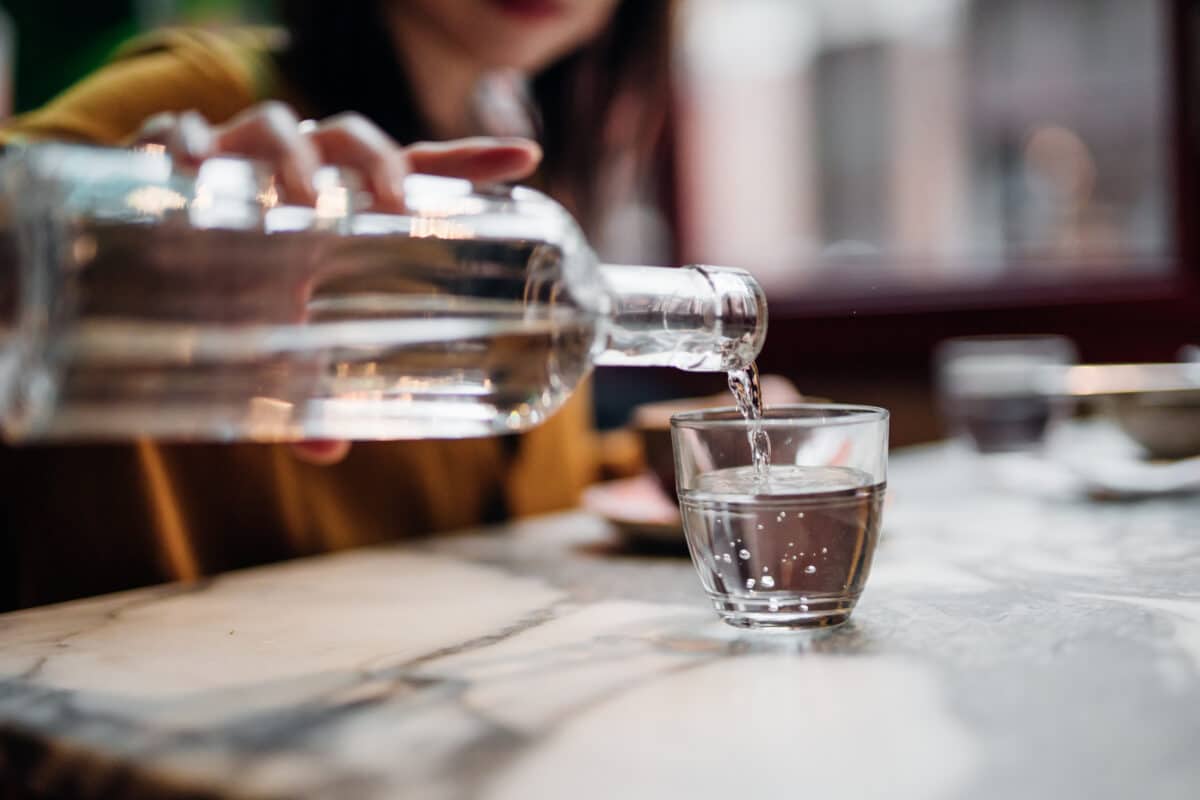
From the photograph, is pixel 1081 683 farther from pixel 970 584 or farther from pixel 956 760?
pixel 970 584

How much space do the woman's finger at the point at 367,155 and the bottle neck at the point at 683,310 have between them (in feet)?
0.55

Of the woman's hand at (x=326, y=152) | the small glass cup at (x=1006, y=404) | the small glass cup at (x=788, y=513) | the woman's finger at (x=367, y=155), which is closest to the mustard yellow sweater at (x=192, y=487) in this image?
the woman's hand at (x=326, y=152)

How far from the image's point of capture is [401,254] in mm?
730

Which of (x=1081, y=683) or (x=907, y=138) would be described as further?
(x=907, y=138)

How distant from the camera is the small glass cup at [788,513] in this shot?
2.05 feet

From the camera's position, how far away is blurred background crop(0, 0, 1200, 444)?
2553 mm

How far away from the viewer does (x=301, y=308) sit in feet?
2.29

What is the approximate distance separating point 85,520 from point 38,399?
22.3 inches

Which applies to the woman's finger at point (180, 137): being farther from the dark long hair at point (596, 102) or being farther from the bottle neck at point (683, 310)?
the dark long hair at point (596, 102)

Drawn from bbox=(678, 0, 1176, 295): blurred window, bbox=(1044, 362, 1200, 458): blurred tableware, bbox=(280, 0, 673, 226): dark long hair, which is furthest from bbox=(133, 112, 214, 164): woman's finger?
bbox=(678, 0, 1176, 295): blurred window

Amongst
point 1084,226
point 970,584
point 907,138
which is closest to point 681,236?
point 1084,226

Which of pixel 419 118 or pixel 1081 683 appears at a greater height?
pixel 419 118

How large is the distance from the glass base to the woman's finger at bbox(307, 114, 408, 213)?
336mm

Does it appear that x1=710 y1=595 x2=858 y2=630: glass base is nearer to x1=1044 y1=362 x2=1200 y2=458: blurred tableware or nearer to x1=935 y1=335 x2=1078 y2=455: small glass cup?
x1=1044 y1=362 x2=1200 y2=458: blurred tableware
